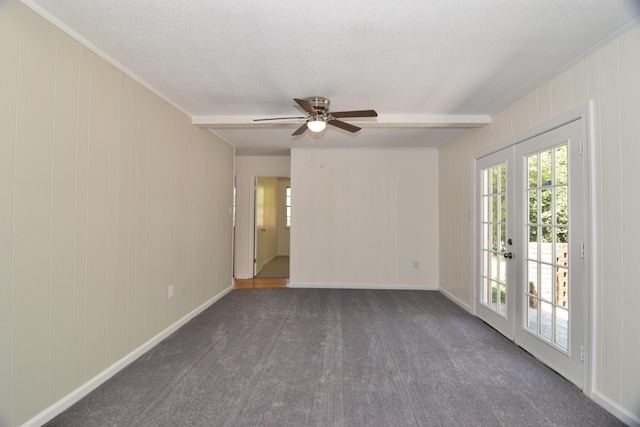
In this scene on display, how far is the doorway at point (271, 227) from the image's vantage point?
6.20 metres

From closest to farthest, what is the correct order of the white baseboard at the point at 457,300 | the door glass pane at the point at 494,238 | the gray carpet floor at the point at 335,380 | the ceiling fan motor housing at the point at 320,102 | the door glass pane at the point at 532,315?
the gray carpet floor at the point at 335,380
the door glass pane at the point at 532,315
the ceiling fan motor housing at the point at 320,102
the door glass pane at the point at 494,238
the white baseboard at the point at 457,300

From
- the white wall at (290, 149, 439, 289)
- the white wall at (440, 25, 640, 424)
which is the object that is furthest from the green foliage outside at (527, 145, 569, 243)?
the white wall at (290, 149, 439, 289)

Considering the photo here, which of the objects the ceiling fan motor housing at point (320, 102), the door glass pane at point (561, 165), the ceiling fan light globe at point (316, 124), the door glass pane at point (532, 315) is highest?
the ceiling fan motor housing at point (320, 102)

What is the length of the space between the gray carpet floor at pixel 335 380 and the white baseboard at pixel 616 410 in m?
0.05

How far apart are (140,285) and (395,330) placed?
2.57 metres

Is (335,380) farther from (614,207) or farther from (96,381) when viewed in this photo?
(614,207)

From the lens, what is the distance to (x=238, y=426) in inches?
69.9

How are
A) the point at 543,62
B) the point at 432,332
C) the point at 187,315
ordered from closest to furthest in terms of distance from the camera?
1. the point at 543,62
2. the point at 432,332
3. the point at 187,315

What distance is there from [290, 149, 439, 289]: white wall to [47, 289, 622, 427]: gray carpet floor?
1.57 meters

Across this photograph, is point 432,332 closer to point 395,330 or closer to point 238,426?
point 395,330

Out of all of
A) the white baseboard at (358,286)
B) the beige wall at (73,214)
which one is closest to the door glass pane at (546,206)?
the white baseboard at (358,286)

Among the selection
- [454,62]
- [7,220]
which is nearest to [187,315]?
[7,220]

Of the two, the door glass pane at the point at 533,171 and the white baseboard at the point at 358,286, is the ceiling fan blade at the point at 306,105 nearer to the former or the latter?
the door glass pane at the point at 533,171

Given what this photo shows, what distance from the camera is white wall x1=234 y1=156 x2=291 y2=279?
19.0 ft
